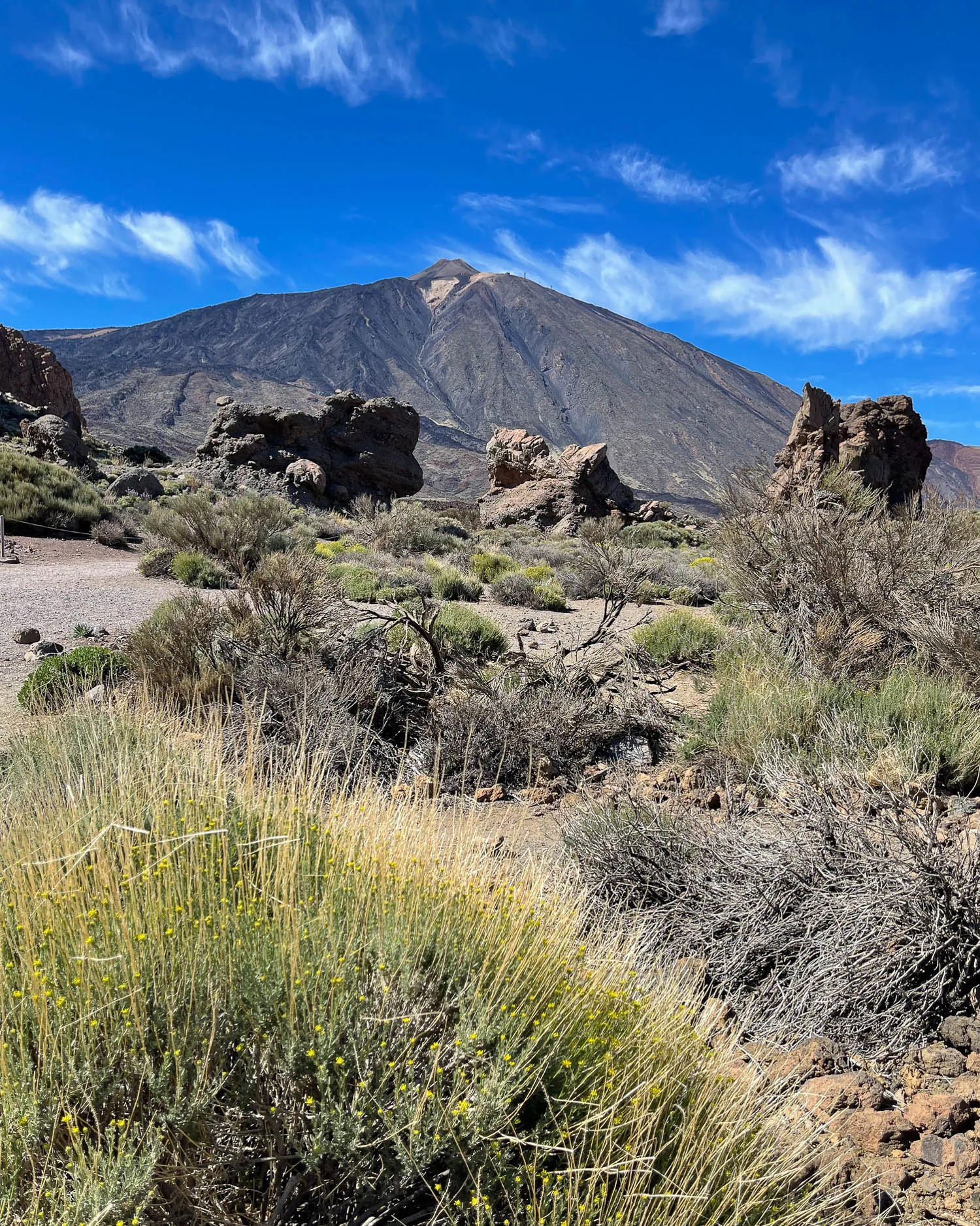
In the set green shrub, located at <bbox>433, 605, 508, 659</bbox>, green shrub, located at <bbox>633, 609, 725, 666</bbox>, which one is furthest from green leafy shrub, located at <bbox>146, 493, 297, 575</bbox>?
green shrub, located at <bbox>633, 609, 725, 666</bbox>

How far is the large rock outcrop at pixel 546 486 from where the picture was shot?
24.8m

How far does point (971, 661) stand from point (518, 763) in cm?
346

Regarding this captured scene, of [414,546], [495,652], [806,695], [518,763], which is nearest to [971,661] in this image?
[806,695]

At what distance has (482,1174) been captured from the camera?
1.54 m

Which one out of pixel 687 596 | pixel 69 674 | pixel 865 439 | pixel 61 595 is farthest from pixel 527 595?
pixel 865 439

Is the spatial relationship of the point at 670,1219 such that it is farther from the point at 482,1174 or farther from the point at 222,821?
the point at 222,821

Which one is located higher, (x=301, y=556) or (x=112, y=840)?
(x=301, y=556)

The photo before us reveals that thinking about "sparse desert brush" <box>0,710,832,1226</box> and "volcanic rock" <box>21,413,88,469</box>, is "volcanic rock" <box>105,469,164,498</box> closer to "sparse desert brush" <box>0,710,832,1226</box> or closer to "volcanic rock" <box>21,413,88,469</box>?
"volcanic rock" <box>21,413,88,469</box>

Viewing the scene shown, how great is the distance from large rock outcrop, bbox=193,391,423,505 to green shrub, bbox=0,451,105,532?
6738 mm

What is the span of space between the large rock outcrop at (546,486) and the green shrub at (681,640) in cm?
1511

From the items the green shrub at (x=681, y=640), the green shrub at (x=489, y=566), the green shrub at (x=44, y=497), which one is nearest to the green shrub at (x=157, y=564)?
the green shrub at (x=44, y=497)

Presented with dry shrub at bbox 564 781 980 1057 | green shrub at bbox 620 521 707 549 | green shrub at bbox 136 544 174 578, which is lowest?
dry shrub at bbox 564 781 980 1057

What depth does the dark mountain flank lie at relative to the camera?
122938 mm

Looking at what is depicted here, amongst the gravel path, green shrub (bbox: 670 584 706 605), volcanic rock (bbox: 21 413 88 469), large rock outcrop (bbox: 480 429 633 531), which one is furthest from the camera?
large rock outcrop (bbox: 480 429 633 531)
